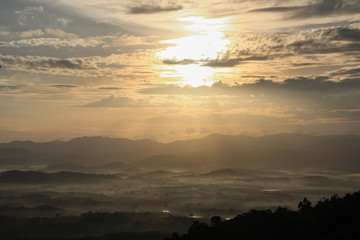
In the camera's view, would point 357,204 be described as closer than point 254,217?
Yes

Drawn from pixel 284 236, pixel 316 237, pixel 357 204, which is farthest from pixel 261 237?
pixel 357 204

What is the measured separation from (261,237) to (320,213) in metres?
24.8

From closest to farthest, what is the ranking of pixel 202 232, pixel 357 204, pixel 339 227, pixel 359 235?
pixel 359 235
pixel 202 232
pixel 339 227
pixel 357 204

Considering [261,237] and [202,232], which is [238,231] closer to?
[261,237]

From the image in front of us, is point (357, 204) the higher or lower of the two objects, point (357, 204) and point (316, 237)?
the higher

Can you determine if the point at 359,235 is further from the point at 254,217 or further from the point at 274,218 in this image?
the point at 254,217

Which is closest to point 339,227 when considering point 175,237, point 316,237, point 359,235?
point 316,237

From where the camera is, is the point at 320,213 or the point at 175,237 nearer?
the point at 175,237

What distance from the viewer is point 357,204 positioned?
429ft

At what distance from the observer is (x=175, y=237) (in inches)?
4651

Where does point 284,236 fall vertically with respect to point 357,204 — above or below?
below

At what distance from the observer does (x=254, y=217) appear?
146 metres

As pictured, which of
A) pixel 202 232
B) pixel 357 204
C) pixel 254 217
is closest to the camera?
pixel 202 232

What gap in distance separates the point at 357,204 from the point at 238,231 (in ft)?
141
